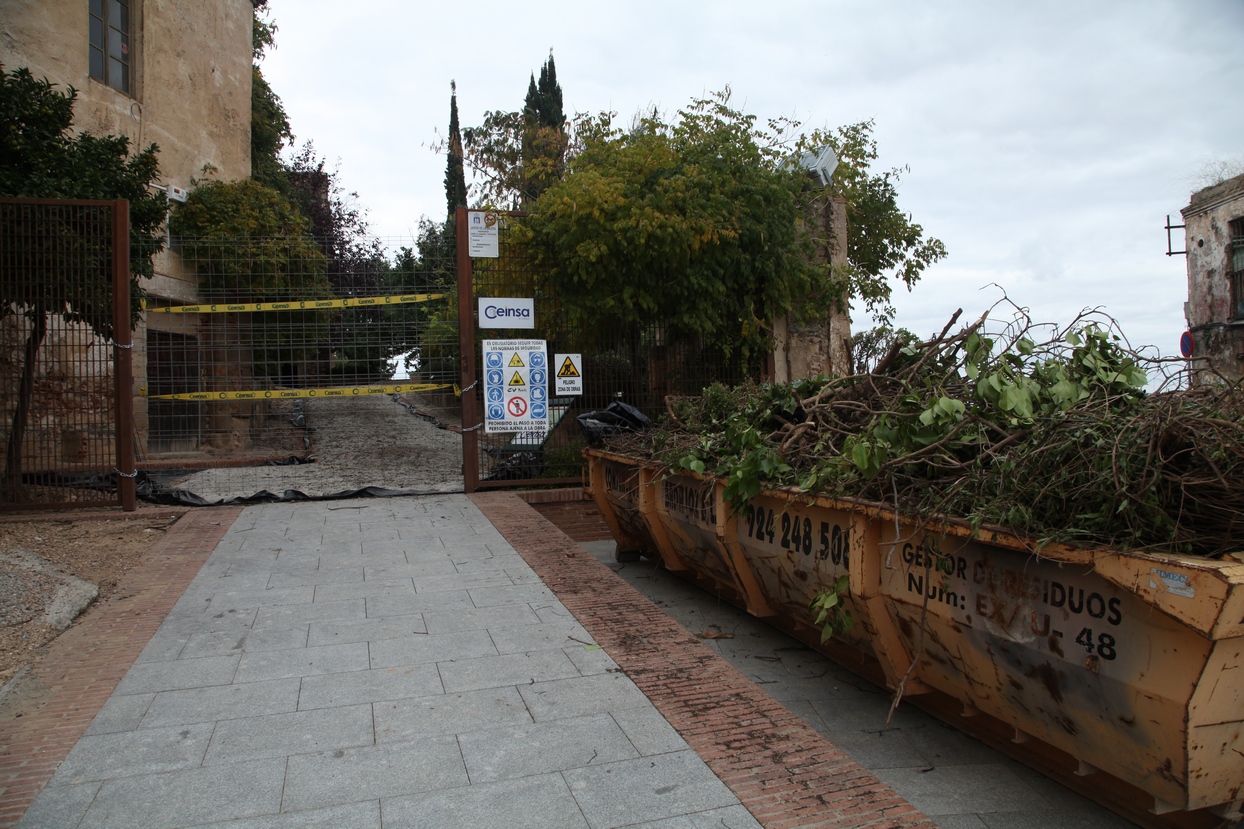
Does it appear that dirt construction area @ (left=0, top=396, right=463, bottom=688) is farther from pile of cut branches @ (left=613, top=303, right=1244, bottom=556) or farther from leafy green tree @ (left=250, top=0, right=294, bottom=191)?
leafy green tree @ (left=250, top=0, right=294, bottom=191)

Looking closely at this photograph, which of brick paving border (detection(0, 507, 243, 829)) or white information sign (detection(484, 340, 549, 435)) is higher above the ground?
white information sign (detection(484, 340, 549, 435))


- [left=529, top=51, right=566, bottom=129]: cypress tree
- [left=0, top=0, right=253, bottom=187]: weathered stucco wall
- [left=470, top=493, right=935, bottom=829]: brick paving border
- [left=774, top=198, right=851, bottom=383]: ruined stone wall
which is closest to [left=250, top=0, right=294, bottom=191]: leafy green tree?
[left=0, top=0, right=253, bottom=187]: weathered stucco wall

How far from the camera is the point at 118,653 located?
508 cm

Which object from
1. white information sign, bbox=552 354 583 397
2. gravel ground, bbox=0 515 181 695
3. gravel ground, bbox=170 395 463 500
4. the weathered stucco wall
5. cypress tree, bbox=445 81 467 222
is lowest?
gravel ground, bbox=0 515 181 695

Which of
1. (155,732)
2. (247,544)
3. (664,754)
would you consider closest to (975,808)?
(664,754)

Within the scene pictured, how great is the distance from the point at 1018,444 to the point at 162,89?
16741 mm

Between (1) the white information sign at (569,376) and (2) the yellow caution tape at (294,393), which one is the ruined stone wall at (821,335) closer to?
(1) the white information sign at (569,376)

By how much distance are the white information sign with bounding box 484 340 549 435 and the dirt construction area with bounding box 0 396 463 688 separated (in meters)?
1.19

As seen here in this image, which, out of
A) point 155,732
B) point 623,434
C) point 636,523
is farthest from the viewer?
point 623,434

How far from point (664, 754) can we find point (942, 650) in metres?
1.33

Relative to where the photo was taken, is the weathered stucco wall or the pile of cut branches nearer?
the pile of cut branches

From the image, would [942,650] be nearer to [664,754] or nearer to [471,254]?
[664,754]

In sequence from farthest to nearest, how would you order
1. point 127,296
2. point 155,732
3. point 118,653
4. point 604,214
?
point 604,214, point 127,296, point 118,653, point 155,732

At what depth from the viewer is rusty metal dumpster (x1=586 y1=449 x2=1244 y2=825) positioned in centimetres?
270
